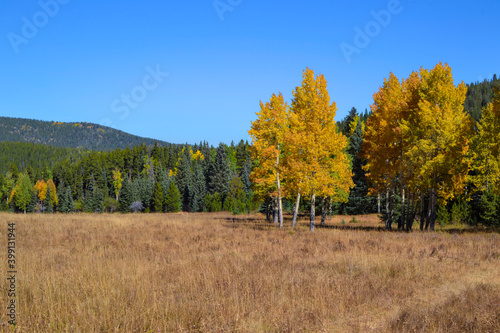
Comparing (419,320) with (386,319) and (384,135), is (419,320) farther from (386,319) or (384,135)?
(384,135)

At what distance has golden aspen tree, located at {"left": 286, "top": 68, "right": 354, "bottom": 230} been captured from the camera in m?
19.9

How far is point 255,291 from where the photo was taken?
6.73 metres

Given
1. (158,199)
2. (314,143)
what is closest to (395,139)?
(314,143)

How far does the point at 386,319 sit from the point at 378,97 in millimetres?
21697

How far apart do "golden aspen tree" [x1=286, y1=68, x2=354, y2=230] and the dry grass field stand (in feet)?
28.1

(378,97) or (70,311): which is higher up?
(378,97)

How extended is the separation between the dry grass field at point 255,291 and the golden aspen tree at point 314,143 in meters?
8.58

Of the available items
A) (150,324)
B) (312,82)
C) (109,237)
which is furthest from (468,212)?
(150,324)

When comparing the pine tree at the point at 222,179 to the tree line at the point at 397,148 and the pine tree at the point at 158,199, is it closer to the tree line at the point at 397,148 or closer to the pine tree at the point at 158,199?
the pine tree at the point at 158,199

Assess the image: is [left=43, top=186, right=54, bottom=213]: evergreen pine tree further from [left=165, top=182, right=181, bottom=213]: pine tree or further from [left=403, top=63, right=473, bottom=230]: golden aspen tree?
[left=403, top=63, right=473, bottom=230]: golden aspen tree

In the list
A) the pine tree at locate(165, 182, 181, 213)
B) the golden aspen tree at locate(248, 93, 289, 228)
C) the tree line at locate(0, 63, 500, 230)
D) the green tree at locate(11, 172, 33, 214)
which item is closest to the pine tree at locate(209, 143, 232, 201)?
the pine tree at locate(165, 182, 181, 213)

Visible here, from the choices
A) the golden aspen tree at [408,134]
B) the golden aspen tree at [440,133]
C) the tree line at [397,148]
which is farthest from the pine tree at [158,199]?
the golden aspen tree at [440,133]

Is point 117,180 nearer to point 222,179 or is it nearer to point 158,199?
point 158,199

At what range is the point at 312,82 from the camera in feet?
68.4
